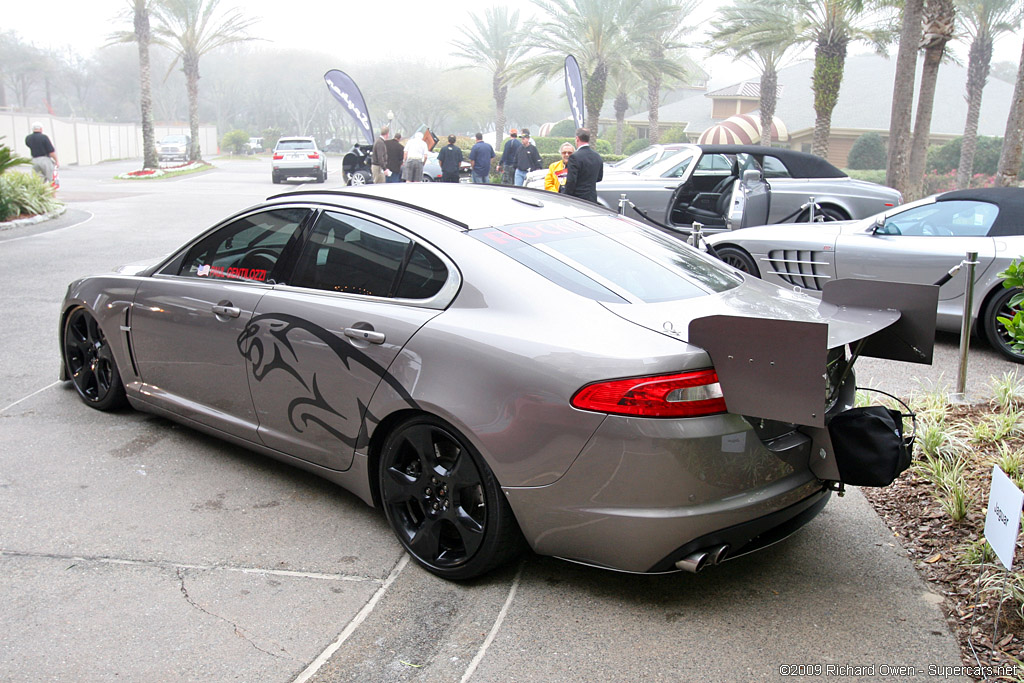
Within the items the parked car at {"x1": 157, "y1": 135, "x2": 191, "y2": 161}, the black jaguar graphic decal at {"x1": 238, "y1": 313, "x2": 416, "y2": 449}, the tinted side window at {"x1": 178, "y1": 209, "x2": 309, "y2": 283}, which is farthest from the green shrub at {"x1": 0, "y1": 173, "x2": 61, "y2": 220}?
the parked car at {"x1": 157, "y1": 135, "x2": 191, "y2": 161}

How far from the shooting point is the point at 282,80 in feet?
319

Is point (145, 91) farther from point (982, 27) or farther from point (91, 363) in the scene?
point (91, 363)

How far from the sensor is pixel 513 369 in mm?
3303

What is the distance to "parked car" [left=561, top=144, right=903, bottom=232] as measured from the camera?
1182cm

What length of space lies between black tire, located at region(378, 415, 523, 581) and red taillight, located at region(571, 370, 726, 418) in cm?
61

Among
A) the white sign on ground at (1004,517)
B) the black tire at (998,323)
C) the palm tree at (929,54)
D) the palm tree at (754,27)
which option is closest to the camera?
the white sign on ground at (1004,517)

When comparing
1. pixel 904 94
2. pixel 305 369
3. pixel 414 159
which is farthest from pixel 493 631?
pixel 414 159

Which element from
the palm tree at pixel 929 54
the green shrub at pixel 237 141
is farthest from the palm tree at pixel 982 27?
the green shrub at pixel 237 141

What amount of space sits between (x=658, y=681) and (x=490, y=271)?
169cm

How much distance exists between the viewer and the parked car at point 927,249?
7280 mm

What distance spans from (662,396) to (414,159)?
58.5 ft

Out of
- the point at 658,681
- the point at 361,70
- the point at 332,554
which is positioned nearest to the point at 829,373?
the point at 658,681

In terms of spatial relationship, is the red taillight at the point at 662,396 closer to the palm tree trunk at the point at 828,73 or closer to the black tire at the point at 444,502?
the black tire at the point at 444,502

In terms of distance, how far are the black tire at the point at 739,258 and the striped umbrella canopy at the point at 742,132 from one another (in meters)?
33.9
